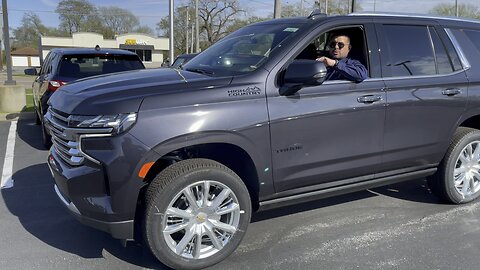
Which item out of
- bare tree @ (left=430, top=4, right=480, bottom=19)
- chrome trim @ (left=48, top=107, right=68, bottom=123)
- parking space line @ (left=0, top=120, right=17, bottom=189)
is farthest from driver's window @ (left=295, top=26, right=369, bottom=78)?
bare tree @ (left=430, top=4, right=480, bottom=19)

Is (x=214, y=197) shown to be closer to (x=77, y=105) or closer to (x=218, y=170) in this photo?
(x=218, y=170)

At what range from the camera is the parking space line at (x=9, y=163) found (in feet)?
17.6

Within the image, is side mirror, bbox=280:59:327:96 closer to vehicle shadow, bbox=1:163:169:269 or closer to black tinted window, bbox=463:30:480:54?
vehicle shadow, bbox=1:163:169:269

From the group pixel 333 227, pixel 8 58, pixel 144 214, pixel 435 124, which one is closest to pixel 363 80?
pixel 435 124

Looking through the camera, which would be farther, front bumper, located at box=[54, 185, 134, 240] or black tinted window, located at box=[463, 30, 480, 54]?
black tinted window, located at box=[463, 30, 480, 54]

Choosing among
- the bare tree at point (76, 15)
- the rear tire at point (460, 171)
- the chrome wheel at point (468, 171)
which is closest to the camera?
the rear tire at point (460, 171)

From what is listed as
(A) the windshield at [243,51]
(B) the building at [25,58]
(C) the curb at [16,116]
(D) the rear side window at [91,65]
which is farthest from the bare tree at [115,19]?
(A) the windshield at [243,51]

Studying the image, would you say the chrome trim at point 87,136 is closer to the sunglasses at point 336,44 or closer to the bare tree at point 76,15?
the sunglasses at point 336,44

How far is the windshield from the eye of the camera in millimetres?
3721

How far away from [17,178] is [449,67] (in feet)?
16.9

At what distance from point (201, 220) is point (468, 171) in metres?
3.14

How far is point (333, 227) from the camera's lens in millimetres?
4191

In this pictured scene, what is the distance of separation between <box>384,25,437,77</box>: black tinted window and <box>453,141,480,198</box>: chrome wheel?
1.04m

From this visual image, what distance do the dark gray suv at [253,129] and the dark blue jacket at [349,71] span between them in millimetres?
67
